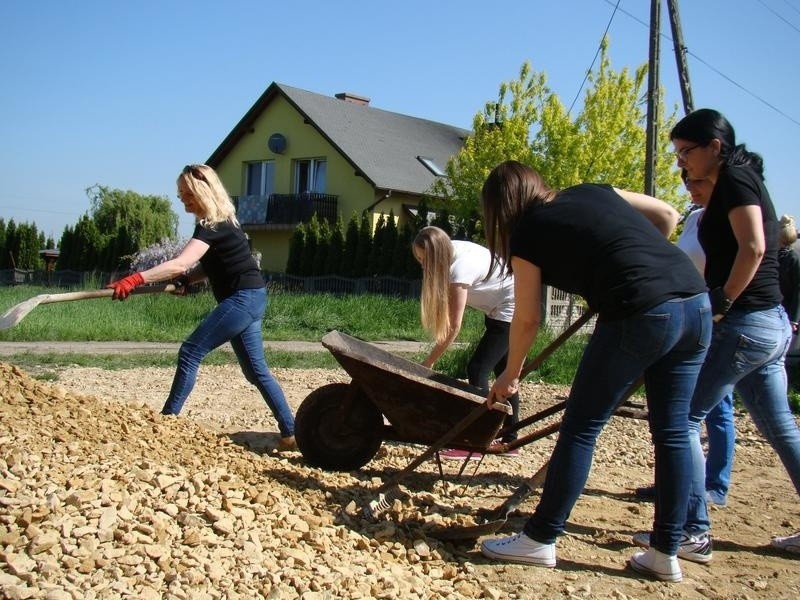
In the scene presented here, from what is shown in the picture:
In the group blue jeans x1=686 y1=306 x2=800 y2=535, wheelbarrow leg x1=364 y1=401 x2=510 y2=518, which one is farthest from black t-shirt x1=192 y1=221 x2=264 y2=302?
blue jeans x1=686 y1=306 x2=800 y2=535

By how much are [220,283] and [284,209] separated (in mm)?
24454

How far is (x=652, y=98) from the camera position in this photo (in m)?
12.5

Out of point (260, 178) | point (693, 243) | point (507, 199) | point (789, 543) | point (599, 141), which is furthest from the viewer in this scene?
point (260, 178)

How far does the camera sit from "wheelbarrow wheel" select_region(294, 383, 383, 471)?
445 cm

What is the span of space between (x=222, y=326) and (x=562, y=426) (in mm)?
2319

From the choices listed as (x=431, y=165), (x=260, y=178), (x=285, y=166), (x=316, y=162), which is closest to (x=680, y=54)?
(x=431, y=165)

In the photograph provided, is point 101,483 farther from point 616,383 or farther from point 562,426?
point 616,383

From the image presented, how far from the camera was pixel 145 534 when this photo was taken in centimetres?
304

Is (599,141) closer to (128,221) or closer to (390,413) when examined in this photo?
(390,413)

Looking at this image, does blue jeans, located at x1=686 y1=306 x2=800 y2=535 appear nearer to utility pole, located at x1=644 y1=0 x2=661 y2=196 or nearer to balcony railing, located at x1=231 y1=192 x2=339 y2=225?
utility pole, located at x1=644 y1=0 x2=661 y2=196

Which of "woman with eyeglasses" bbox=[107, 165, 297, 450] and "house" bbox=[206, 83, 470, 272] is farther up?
"house" bbox=[206, 83, 470, 272]

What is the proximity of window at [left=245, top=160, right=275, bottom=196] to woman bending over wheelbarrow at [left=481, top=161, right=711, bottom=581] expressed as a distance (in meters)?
27.9

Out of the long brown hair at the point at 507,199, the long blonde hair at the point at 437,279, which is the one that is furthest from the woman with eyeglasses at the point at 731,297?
the long blonde hair at the point at 437,279

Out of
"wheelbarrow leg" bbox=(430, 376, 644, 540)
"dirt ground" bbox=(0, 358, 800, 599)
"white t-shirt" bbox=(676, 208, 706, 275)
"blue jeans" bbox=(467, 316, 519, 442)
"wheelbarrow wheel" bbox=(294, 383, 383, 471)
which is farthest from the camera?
"blue jeans" bbox=(467, 316, 519, 442)
